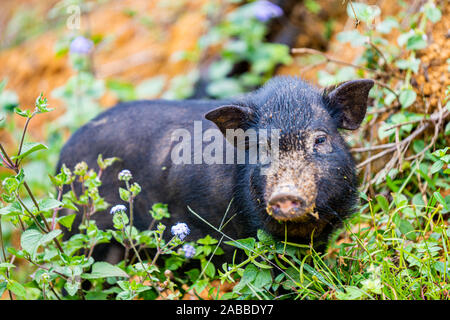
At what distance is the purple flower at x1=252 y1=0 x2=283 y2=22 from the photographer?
6336 millimetres

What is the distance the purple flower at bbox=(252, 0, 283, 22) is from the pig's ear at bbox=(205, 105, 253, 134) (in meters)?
3.40

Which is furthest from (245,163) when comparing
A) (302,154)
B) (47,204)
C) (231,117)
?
(47,204)

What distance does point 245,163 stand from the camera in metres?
3.32

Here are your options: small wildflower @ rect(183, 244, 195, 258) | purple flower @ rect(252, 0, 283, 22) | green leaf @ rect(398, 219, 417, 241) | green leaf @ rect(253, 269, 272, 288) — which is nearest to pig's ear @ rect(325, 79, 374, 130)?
green leaf @ rect(398, 219, 417, 241)

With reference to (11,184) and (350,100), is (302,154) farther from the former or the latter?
(11,184)

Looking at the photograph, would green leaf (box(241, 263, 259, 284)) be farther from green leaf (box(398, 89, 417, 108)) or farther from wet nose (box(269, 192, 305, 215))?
green leaf (box(398, 89, 417, 108))

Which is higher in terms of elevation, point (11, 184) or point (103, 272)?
point (11, 184)

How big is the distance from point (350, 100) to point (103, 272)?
191 centimetres

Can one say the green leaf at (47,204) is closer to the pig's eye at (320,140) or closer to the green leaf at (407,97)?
the pig's eye at (320,140)

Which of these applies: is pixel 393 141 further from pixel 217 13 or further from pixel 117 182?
pixel 217 13

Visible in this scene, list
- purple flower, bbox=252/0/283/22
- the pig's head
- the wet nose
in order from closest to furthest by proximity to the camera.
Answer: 1. the wet nose
2. the pig's head
3. purple flower, bbox=252/0/283/22

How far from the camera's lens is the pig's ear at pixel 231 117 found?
10.6 feet

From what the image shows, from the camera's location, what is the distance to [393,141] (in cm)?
413

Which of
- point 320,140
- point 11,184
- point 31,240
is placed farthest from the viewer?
point 320,140
